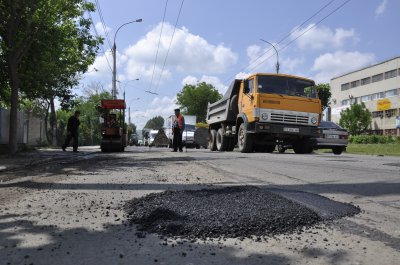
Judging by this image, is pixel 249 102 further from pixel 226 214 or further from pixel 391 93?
pixel 391 93

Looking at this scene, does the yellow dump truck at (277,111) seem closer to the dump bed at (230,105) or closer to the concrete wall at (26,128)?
the dump bed at (230,105)

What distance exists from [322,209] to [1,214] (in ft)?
11.2

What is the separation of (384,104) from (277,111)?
5901 centimetres

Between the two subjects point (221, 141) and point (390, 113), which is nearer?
point (221, 141)

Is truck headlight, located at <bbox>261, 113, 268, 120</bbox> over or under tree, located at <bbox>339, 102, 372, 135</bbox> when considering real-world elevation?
under

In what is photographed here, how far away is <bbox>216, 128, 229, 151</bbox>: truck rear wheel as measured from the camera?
19.7 metres

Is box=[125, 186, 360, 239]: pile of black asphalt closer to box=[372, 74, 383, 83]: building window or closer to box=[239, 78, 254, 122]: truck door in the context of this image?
box=[239, 78, 254, 122]: truck door

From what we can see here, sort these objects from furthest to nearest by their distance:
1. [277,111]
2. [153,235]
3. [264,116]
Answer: [277,111], [264,116], [153,235]

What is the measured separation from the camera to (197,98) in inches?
3105

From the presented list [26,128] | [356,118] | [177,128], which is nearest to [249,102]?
[177,128]

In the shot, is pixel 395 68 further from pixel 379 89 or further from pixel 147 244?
pixel 147 244

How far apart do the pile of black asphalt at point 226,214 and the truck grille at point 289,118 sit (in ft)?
34.1

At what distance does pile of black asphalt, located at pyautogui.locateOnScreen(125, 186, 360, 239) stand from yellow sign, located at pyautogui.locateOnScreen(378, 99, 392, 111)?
6830 centimetres

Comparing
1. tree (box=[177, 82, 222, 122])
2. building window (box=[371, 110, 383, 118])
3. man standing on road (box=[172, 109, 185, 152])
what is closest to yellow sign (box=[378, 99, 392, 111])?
building window (box=[371, 110, 383, 118])
